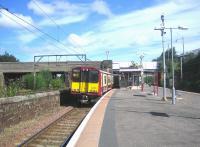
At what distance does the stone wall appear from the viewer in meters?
16.9

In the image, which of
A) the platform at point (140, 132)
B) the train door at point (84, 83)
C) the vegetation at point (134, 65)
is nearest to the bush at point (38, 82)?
the train door at point (84, 83)

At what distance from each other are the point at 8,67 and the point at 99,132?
247 ft

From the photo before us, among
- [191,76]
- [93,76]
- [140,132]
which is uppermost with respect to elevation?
[191,76]

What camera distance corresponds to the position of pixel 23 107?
20.0 meters

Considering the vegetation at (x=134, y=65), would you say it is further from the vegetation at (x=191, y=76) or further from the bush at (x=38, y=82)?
the bush at (x=38, y=82)

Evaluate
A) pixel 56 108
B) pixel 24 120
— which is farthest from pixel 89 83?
pixel 24 120

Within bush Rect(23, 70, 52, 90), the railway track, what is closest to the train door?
the railway track

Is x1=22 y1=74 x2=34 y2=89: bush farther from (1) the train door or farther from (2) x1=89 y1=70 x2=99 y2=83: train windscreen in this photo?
(2) x1=89 y1=70 x2=99 y2=83: train windscreen

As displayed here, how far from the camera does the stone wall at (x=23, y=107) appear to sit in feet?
55.6

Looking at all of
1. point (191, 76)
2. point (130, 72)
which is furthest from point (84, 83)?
point (130, 72)

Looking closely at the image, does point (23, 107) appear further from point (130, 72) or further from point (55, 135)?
point (130, 72)

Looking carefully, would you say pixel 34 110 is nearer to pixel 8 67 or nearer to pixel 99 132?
pixel 99 132

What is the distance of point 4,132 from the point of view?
15984 millimetres

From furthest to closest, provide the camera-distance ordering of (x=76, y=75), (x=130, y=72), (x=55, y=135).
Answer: (x=130, y=72), (x=76, y=75), (x=55, y=135)
